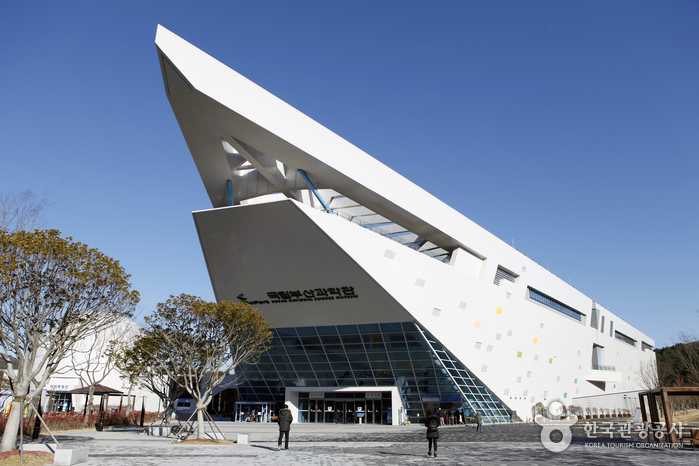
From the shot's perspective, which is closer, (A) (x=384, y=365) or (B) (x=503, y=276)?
(A) (x=384, y=365)

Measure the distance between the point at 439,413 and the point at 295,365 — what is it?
10571 millimetres

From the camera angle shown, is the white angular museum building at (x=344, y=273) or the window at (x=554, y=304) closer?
the white angular museum building at (x=344, y=273)

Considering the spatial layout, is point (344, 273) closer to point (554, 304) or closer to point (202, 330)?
point (202, 330)

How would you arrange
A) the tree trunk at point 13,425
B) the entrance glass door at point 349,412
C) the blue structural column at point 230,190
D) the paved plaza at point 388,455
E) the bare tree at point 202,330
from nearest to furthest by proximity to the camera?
the paved plaza at point 388,455
the tree trunk at point 13,425
the bare tree at point 202,330
the blue structural column at point 230,190
the entrance glass door at point 349,412

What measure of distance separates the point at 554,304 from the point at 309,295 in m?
26.7

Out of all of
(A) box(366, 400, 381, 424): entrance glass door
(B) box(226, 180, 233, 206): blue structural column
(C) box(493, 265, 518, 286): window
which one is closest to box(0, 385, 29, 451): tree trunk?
(B) box(226, 180, 233, 206): blue structural column

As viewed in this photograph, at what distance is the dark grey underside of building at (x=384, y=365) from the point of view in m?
30.1

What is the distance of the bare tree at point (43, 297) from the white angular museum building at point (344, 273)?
9.68 metres

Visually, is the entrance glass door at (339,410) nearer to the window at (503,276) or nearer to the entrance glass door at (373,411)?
the entrance glass door at (373,411)

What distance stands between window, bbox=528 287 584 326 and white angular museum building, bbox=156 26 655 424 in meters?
0.72

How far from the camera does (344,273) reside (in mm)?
27000

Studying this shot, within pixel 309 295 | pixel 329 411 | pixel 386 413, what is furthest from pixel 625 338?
pixel 309 295

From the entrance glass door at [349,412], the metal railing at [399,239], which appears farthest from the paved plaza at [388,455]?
the metal railing at [399,239]

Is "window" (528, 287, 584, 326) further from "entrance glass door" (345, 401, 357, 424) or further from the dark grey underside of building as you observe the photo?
"entrance glass door" (345, 401, 357, 424)
